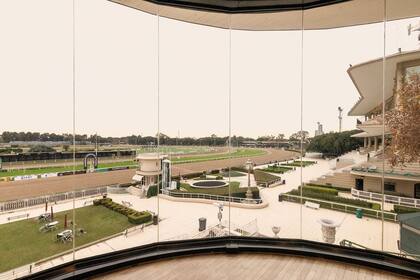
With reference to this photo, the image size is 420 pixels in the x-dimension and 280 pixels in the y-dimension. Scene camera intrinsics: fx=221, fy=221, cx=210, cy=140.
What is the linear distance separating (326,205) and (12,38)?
Result: 869cm

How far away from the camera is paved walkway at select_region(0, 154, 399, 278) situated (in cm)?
527

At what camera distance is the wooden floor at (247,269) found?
7.19 ft

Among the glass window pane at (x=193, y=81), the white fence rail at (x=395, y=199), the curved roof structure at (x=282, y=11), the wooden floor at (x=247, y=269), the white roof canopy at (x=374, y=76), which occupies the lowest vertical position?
the white fence rail at (x=395, y=199)

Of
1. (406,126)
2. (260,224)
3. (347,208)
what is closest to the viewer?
(406,126)

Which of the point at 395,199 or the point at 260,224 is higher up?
the point at 395,199

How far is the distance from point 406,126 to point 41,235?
912cm

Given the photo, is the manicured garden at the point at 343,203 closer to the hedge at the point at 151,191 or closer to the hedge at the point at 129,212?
the hedge at the point at 129,212

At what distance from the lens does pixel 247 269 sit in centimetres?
231

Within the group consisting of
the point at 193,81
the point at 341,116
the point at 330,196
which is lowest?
the point at 330,196

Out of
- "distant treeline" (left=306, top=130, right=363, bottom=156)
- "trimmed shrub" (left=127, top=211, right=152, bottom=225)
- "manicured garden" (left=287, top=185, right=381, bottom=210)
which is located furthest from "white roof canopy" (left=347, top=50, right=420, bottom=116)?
"trimmed shrub" (left=127, top=211, right=152, bottom=225)

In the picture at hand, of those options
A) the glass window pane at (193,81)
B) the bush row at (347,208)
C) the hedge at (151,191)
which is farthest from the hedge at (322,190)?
the glass window pane at (193,81)

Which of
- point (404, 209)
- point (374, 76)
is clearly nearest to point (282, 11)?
point (404, 209)

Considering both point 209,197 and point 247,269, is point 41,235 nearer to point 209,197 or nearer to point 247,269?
point 209,197

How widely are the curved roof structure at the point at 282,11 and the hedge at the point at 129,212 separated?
6.17 metres
